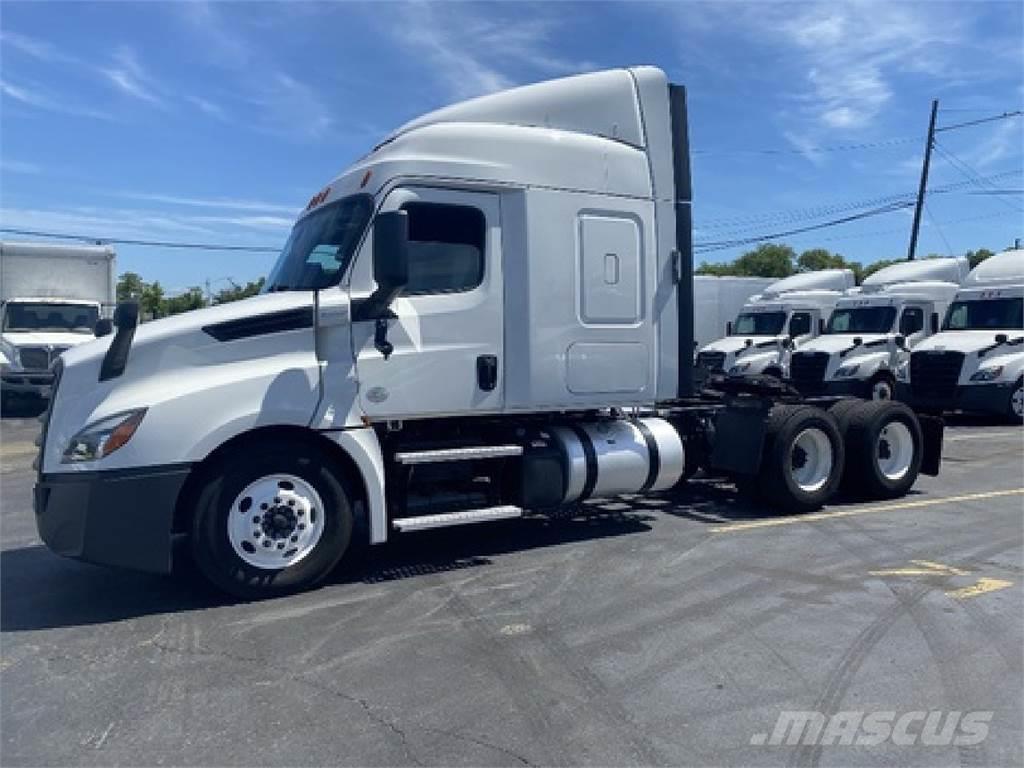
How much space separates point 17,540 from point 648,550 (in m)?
5.51

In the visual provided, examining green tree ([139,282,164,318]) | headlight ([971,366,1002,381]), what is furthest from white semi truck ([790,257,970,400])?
green tree ([139,282,164,318])

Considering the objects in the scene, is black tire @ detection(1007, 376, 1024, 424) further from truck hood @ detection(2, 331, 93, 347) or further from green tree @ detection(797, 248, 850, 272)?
green tree @ detection(797, 248, 850, 272)

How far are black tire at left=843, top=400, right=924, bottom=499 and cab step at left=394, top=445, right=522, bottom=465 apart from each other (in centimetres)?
400

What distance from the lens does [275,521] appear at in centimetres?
570

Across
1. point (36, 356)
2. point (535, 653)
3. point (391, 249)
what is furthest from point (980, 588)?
point (36, 356)

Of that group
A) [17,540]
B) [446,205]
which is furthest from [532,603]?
[17,540]

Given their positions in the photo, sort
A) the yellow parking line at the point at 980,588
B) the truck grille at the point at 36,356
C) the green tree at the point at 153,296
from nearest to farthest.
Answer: the yellow parking line at the point at 980,588
the truck grille at the point at 36,356
the green tree at the point at 153,296

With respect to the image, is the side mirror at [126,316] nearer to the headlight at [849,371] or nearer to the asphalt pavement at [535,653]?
the asphalt pavement at [535,653]

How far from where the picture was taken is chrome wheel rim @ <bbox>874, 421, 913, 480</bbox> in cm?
916

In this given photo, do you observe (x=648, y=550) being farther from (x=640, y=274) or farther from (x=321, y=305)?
(x=321, y=305)

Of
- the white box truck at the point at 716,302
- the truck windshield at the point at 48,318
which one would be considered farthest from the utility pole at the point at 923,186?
the truck windshield at the point at 48,318

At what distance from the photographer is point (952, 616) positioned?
5.30 m

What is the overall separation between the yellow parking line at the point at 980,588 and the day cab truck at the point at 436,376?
7.45 feet

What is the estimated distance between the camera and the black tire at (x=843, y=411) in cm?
891
